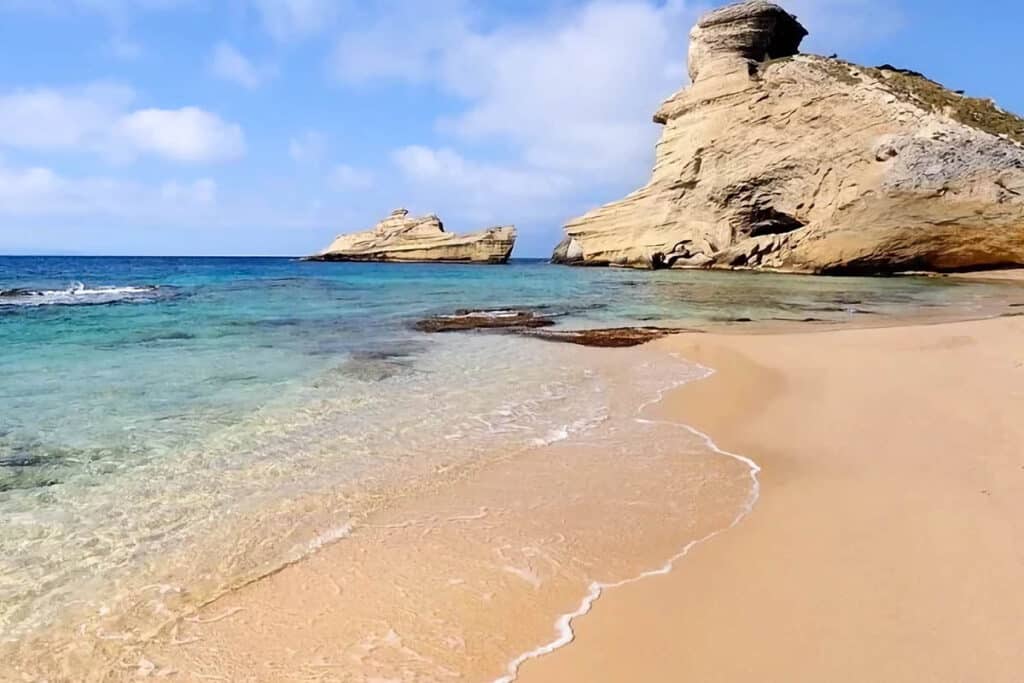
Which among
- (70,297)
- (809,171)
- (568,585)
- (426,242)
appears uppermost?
(809,171)

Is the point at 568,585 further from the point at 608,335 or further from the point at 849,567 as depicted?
the point at 608,335

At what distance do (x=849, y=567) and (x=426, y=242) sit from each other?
223 feet

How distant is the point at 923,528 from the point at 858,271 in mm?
39016

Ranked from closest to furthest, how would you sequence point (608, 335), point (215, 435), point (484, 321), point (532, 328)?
point (215, 435) → point (608, 335) → point (532, 328) → point (484, 321)

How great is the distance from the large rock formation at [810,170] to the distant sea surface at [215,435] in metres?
24.0

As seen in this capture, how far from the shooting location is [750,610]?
122 inches

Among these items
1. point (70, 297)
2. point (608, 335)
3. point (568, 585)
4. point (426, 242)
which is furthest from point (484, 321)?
point (426, 242)

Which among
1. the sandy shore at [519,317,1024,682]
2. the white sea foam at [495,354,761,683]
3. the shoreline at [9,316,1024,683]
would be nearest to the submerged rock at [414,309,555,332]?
the shoreline at [9,316,1024,683]

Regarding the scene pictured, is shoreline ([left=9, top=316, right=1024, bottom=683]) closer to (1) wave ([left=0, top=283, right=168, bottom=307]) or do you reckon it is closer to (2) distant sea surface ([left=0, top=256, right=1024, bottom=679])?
(2) distant sea surface ([left=0, top=256, right=1024, bottom=679])

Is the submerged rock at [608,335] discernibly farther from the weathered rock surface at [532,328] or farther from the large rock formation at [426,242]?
the large rock formation at [426,242]

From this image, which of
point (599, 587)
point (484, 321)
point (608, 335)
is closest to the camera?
point (599, 587)

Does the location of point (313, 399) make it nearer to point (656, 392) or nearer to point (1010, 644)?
point (656, 392)

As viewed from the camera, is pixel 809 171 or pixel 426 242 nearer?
pixel 809 171

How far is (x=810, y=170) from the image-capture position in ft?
132
